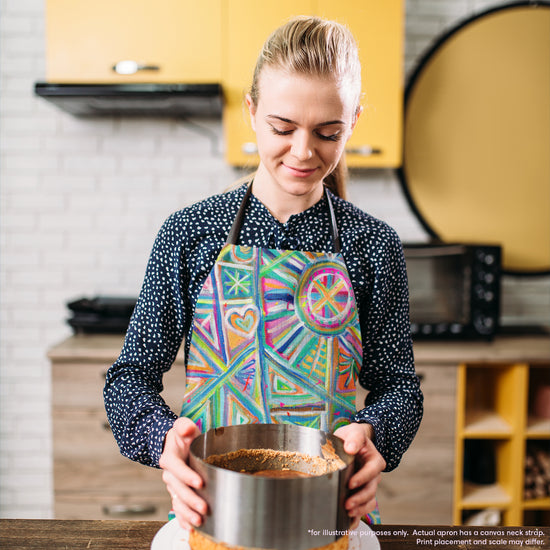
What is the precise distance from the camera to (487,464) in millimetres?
2242

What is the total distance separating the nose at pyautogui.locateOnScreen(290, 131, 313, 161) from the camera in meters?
0.97

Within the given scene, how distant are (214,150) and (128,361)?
5.53ft

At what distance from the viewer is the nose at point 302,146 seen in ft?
3.20

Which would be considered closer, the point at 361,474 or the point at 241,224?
the point at 361,474

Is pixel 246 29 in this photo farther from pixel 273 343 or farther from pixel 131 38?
pixel 273 343

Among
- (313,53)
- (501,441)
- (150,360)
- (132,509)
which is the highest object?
(313,53)

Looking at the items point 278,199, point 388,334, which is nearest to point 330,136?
point 278,199

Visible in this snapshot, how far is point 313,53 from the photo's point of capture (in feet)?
3.24

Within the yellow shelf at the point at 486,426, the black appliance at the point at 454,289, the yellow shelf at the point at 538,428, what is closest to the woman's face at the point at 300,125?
the black appliance at the point at 454,289

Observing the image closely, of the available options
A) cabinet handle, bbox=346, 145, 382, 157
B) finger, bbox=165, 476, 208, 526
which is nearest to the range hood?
cabinet handle, bbox=346, 145, 382, 157

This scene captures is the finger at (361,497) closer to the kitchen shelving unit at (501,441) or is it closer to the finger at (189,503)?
the finger at (189,503)

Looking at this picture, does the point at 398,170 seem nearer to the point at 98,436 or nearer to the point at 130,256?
the point at 130,256

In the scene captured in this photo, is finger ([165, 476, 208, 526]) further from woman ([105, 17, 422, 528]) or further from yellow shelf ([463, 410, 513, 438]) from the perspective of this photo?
yellow shelf ([463, 410, 513, 438])

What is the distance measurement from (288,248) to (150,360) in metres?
0.35
